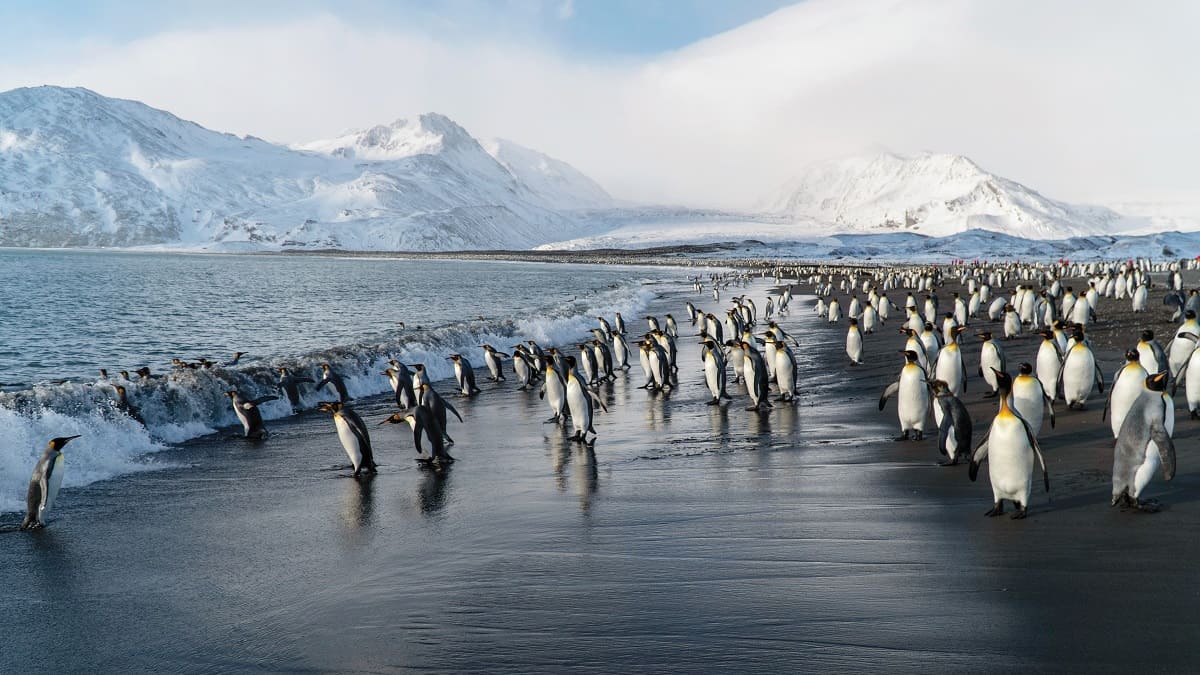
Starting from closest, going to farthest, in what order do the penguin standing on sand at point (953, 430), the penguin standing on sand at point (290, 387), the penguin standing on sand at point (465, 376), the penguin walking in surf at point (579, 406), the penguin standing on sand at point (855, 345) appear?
the penguin standing on sand at point (953, 430), the penguin walking in surf at point (579, 406), the penguin standing on sand at point (290, 387), the penguin standing on sand at point (465, 376), the penguin standing on sand at point (855, 345)

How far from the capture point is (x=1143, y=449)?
5812mm

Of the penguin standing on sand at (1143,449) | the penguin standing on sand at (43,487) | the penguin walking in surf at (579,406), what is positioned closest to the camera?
the penguin standing on sand at (1143,449)

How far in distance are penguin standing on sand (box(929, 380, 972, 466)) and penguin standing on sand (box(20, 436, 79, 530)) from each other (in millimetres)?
7894

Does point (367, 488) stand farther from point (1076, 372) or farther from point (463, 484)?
point (1076, 372)

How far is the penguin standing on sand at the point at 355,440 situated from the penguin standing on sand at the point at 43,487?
2412 millimetres

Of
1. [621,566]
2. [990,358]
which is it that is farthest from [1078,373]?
[621,566]

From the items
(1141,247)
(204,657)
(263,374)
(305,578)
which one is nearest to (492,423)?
(263,374)

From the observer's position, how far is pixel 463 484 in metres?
7.91

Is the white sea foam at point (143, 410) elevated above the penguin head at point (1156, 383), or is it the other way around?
the penguin head at point (1156, 383)

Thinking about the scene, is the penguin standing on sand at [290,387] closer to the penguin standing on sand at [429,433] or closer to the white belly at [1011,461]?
the penguin standing on sand at [429,433]

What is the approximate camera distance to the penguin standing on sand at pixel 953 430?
7.48 meters

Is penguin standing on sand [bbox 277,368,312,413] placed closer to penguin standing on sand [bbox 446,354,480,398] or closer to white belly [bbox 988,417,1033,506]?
penguin standing on sand [bbox 446,354,480,398]

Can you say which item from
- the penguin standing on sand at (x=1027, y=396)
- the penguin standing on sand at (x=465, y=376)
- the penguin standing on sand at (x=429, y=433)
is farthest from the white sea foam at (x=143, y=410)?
the penguin standing on sand at (x=1027, y=396)

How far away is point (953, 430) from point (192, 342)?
2247 centimetres
